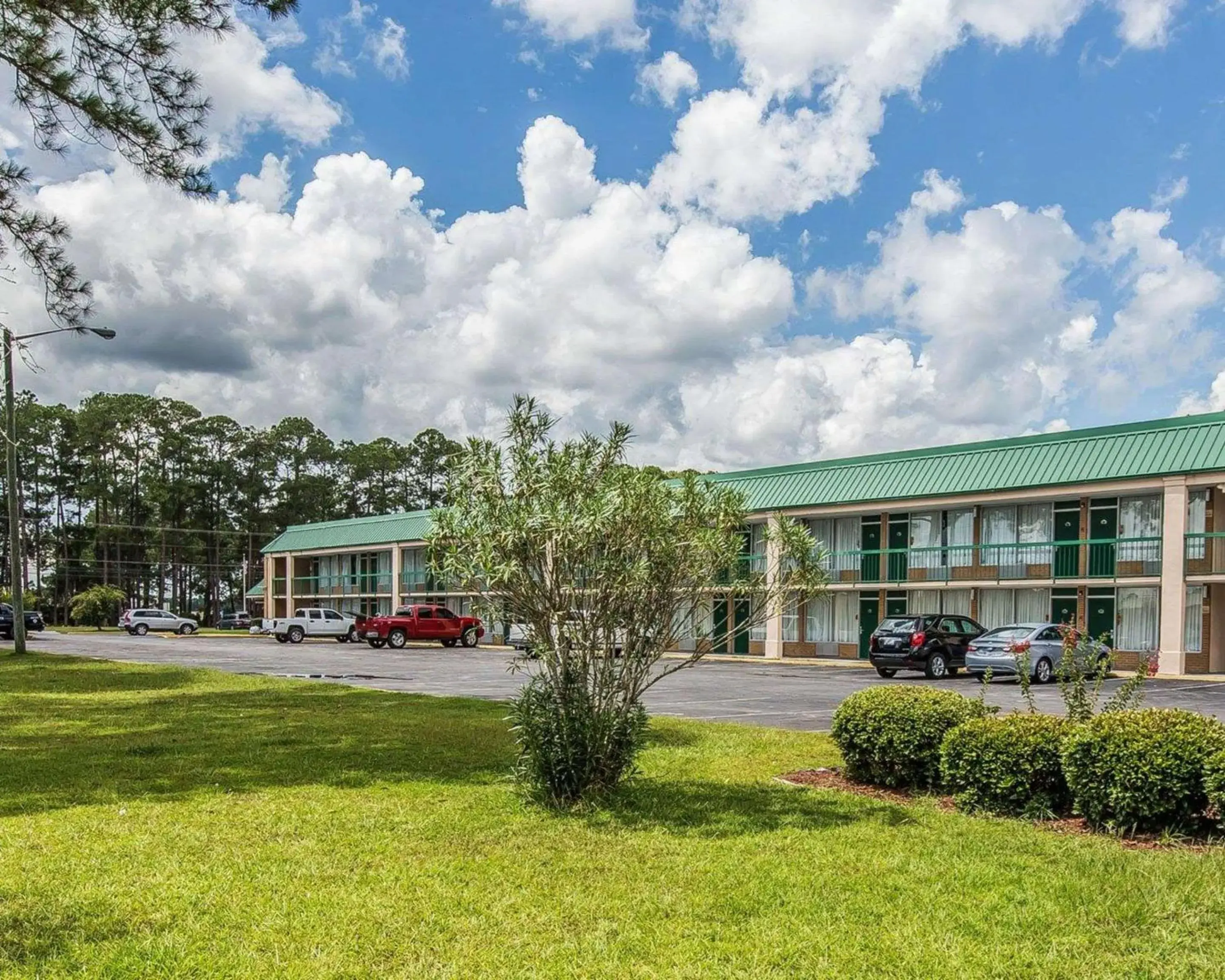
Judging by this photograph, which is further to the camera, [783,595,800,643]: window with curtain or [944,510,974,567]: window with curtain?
[783,595,800,643]: window with curtain

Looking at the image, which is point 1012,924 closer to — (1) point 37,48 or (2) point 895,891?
(2) point 895,891

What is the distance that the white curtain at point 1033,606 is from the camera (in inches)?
1355

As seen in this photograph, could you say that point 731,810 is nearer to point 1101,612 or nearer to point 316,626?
point 1101,612

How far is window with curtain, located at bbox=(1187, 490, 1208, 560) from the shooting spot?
30.1m

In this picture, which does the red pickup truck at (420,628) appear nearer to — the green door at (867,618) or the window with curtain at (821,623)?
the window with curtain at (821,623)

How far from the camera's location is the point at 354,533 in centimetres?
6431

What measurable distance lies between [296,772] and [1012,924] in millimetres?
6902

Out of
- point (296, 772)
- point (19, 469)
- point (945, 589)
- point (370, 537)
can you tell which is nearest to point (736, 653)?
point (945, 589)

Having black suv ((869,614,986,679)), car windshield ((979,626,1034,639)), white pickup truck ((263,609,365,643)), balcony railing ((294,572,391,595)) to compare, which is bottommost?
white pickup truck ((263,609,365,643))

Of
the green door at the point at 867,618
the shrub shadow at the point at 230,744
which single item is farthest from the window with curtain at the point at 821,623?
the shrub shadow at the point at 230,744

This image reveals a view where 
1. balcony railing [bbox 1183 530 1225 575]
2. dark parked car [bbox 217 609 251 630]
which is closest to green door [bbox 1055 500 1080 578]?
balcony railing [bbox 1183 530 1225 575]

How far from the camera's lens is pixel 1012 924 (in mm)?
5473

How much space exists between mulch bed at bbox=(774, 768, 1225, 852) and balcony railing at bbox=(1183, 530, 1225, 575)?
78.8 feet

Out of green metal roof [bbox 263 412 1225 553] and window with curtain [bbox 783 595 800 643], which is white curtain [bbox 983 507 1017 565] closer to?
green metal roof [bbox 263 412 1225 553]
